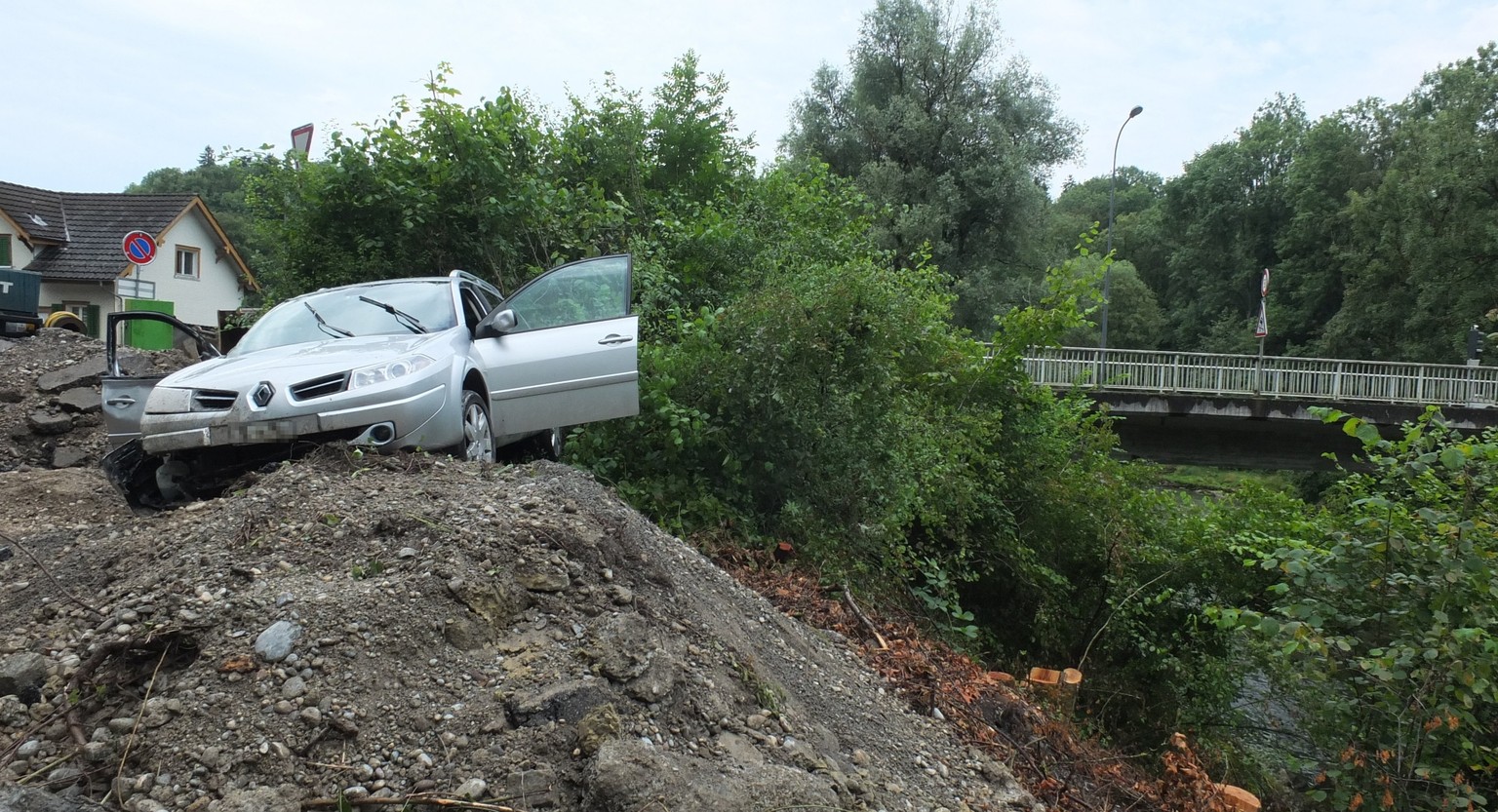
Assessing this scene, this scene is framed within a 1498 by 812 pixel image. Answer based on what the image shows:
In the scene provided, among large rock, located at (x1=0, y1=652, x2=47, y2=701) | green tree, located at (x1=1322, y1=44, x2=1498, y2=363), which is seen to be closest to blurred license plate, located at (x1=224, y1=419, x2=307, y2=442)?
large rock, located at (x1=0, y1=652, x2=47, y2=701)

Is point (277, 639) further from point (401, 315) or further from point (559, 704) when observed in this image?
point (401, 315)

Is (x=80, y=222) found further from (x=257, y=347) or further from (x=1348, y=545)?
(x=1348, y=545)

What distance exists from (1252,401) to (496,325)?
22.1 metres

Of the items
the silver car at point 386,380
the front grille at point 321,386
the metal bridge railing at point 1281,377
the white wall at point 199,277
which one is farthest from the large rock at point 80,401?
the white wall at point 199,277

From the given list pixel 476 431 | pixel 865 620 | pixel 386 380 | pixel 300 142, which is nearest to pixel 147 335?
pixel 300 142

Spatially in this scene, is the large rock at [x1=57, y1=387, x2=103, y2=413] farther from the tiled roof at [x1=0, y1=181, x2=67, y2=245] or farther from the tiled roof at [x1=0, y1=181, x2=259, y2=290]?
the tiled roof at [x1=0, y1=181, x2=67, y2=245]

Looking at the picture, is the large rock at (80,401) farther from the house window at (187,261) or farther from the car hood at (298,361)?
the house window at (187,261)

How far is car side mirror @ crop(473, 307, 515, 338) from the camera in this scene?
6.86m

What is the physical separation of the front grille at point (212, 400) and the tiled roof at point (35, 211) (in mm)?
34021

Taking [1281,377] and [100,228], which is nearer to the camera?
[1281,377]

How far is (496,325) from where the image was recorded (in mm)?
6859

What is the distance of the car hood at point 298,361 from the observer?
595cm

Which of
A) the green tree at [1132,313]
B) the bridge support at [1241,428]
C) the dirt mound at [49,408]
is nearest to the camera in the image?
the dirt mound at [49,408]

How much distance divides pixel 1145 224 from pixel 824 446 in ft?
221
